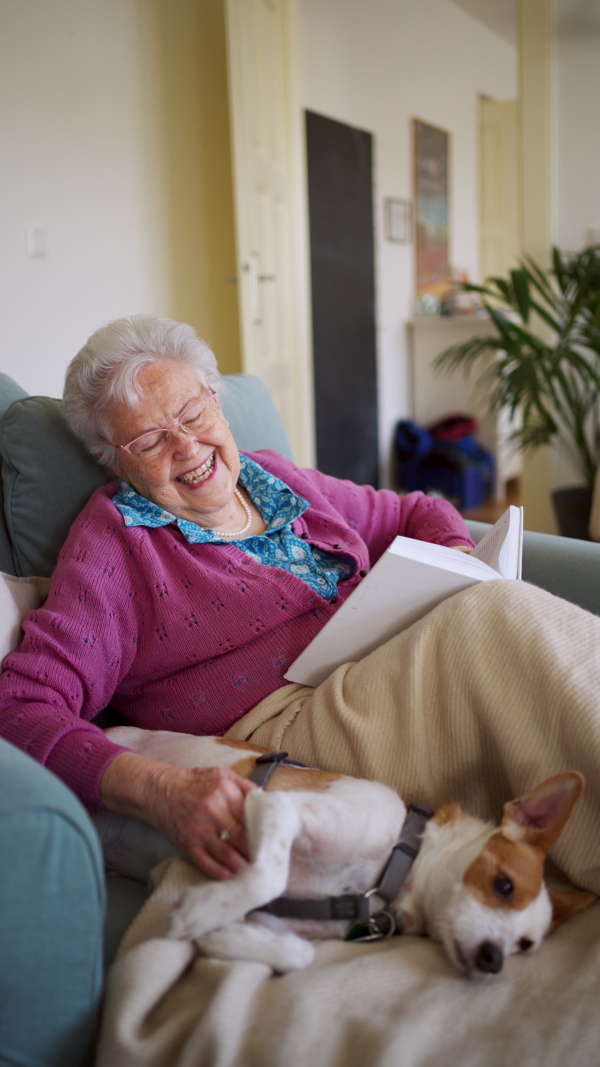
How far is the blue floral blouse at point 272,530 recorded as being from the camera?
125 centimetres

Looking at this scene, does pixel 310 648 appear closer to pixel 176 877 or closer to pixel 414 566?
pixel 414 566

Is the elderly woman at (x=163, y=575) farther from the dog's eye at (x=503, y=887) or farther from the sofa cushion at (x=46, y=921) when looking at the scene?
the dog's eye at (x=503, y=887)

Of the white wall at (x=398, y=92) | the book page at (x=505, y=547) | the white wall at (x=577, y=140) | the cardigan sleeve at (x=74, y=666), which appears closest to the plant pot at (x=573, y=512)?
the white wall at (x=577, y=140)

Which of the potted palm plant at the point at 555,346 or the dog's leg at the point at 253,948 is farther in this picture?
the potted palm plant at the point at 555,346

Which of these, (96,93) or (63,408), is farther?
(96,93)

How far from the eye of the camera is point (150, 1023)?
0.75 metres

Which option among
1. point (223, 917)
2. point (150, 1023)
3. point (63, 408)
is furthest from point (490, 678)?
point (63, 408)

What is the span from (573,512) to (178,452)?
2.07 metres

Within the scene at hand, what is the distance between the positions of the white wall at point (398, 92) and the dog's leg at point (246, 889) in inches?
150

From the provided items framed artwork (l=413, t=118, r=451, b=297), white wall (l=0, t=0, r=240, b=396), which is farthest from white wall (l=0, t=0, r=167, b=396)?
framed artwork (l=413, t=118, r=451, b=297)

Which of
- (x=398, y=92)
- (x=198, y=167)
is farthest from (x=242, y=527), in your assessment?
(x=398, y=92)

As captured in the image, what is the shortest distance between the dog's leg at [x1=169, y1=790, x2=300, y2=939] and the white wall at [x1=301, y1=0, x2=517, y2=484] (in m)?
3.80

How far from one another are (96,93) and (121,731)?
2510 millimetres

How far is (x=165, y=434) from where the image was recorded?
1266mm
